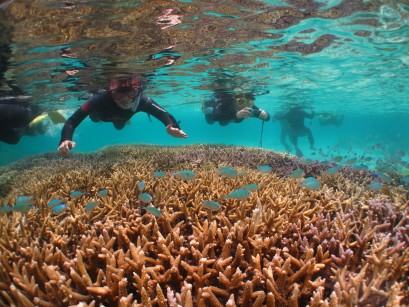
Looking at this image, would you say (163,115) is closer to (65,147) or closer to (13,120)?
(65,147)

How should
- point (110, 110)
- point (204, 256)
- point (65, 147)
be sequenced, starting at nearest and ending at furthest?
1. point (204, 256)
2. point (65, 147)
3. point (110, 110)

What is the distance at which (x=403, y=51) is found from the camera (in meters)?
13.8

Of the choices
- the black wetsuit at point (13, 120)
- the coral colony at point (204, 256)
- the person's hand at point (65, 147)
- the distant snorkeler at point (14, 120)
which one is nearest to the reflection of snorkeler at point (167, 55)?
the distant snorkeler at point (14, 120)

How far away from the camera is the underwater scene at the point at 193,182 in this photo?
269 cm

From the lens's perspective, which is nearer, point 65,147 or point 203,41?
point 65,147

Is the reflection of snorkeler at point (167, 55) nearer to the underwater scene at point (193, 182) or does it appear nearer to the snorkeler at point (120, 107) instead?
the underwater scene at point (193, 182)

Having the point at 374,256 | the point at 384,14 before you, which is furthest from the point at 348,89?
the point at 374,256

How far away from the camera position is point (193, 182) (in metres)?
5.56

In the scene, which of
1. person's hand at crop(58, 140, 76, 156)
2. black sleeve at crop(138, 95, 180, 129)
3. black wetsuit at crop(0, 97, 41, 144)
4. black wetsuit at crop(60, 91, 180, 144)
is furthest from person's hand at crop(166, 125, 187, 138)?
black wetsuit at crop(0, 97, 41, 144)

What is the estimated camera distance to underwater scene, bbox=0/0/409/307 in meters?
2.69

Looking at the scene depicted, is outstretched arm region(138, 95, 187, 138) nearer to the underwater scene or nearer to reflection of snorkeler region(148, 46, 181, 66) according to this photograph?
the underwater scene

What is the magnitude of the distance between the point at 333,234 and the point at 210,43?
33.5ft

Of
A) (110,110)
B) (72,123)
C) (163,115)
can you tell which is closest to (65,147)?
(72,123)

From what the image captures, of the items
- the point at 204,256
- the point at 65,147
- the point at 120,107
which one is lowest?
the point at 204,256
